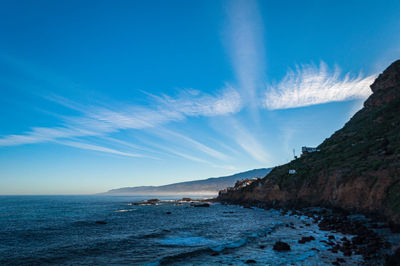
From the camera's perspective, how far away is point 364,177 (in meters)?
40.6

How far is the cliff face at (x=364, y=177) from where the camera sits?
3478 cm

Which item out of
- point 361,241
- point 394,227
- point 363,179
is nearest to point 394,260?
point 361,241

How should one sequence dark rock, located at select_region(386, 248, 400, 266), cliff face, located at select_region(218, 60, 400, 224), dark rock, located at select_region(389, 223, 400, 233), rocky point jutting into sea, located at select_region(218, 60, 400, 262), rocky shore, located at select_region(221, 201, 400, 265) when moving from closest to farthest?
dark rock, located at select_region(386, 248, 400, 266), rocky shore, located at select_region(221, 201, 400, 265), dark rock, located at select_region(389, 223, 400, 233), rocky point jutting into sea, located at select_region(218, 60, 400, 262), cliff face, located at select_region(218, 60, 400, 224)

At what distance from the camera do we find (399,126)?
56969 millimetres

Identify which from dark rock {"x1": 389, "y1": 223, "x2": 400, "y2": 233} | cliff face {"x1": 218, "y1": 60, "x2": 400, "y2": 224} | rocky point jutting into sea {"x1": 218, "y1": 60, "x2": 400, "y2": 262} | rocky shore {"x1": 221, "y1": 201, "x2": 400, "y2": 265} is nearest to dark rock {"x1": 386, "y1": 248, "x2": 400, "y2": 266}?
rocky shore {"x1": 221, "y1": 201, "x2": 400, "y2": 265}

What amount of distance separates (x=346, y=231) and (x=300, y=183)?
42456 millimetres

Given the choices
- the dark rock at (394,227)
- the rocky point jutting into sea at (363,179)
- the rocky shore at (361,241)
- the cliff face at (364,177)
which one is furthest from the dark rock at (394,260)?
the cliff face at (364,177)

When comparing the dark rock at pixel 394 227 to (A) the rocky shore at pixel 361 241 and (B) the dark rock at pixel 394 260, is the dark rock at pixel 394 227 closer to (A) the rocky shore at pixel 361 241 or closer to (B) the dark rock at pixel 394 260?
(A) the rocky shore at pixel 361 241

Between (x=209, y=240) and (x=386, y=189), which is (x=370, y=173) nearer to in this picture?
(x=386, y=189)

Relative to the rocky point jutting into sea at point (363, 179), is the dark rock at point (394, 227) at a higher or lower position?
lower

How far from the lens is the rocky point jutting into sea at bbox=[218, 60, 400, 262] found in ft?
112

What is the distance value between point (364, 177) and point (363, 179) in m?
0.41

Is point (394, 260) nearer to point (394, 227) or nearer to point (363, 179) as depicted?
point (394, 227)

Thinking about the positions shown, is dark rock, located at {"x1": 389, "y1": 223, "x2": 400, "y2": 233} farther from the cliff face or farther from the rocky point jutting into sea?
the cliff face
